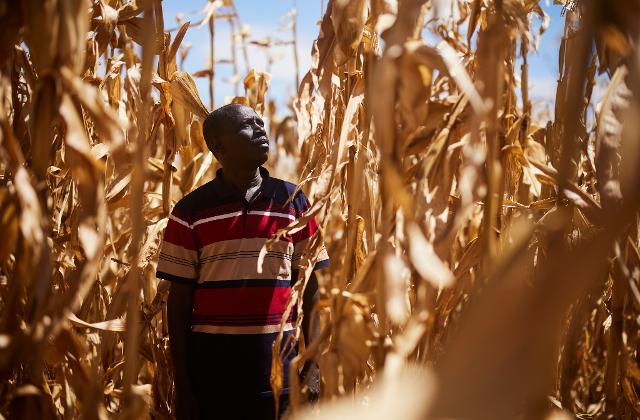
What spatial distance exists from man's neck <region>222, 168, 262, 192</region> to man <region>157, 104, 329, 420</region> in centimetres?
2

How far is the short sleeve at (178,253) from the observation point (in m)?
1.30

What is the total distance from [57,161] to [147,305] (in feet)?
1.53

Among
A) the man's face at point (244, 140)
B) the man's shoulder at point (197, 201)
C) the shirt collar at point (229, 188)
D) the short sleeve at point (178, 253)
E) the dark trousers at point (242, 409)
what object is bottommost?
the dark trousers at point (242, 409)

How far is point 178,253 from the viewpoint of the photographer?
1308 millimetres

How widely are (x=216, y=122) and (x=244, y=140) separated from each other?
102 mm

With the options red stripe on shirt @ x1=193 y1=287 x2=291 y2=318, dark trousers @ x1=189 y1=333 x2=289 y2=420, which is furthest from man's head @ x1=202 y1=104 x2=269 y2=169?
dark trousers @ x1=189 y1=333 x2=289 y2=420

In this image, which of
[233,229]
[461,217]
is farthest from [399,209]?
[233,229]

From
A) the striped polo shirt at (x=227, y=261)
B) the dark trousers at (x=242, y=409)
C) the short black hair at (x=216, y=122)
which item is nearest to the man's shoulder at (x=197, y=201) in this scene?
the striped polo shirt at (x=227, y=261)

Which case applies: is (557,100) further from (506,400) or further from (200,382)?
(200,382)

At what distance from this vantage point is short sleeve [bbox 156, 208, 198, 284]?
1.30 m

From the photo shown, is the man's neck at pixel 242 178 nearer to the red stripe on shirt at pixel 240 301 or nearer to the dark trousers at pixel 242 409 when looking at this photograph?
the red stripe on shirt at pixel 240 301

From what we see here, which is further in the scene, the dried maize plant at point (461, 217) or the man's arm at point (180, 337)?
the man's arm at point (180, 337)

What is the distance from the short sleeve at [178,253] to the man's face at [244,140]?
0.20m

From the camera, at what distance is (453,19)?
1.75 meters
